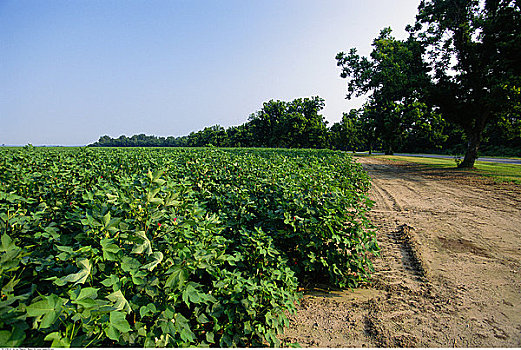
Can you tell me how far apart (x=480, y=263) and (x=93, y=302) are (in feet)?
19.3

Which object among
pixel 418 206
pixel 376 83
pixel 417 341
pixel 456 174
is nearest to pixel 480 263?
pixel 417 341

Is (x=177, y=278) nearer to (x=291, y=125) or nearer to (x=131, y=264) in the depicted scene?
(x=131, y=264)

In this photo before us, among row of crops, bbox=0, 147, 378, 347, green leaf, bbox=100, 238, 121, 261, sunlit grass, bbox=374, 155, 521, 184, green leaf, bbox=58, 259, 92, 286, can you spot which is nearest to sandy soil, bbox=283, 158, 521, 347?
row of crops, bbox=0, 147, 378, 347

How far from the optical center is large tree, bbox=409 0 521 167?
13672 mm

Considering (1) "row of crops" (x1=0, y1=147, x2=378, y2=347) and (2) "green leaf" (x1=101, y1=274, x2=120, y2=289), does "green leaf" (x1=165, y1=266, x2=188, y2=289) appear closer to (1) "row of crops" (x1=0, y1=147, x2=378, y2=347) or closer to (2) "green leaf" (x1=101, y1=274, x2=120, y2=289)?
(1) "row of crops" (x1=0, y1=147, x2=378, y2=347)

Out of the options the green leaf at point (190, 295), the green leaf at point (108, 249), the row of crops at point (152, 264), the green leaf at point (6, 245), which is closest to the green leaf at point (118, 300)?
the row of crops at point (152, 264)

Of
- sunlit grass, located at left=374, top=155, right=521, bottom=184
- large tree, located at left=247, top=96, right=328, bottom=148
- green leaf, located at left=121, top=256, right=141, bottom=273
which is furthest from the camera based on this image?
large tree, located at left=247, top=96, right=328, bottom=148

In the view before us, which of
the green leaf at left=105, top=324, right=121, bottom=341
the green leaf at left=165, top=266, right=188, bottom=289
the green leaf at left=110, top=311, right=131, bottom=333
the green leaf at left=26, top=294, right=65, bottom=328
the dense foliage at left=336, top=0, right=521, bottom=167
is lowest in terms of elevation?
the green leaf at left=105, top=324, right=121, bottom=341

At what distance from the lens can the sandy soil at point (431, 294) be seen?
2.67 metres

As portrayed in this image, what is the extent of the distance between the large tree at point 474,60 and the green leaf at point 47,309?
756 inches

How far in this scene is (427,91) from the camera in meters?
16.5

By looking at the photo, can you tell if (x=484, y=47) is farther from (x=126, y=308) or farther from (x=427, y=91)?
(x=126, y=308)

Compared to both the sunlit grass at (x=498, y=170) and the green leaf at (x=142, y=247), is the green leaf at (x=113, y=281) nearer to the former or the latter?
the green leaf at (x=142, y=247)

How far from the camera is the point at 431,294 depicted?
3.46m
